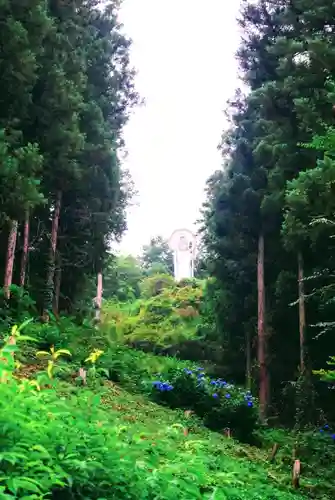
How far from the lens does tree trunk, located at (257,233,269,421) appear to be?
13180mm

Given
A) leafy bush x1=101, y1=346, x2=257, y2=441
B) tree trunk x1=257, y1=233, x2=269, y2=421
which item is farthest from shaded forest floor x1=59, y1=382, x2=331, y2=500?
tree trunk x1=257, y1=233, x2=269, y2=421

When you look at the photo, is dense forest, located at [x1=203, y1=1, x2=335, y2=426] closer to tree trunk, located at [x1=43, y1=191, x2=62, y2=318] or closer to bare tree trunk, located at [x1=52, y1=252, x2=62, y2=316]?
bare tree trunk, located at [x1=52, y1=252, x2=62, y2=316]

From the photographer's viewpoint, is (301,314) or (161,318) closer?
(301,314)

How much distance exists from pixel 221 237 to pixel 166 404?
7.00 meters

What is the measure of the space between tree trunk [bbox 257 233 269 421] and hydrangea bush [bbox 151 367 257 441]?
3.73 metres

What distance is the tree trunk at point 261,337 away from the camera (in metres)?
13.2

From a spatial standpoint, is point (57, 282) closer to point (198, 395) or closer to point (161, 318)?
point (198, 395)

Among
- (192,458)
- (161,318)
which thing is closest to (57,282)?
(161,318)

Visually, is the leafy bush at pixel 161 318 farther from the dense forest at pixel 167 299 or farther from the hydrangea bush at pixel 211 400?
the hydrangea bush at pixel 211 400

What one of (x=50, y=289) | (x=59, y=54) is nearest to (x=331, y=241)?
(x=50, y=289)

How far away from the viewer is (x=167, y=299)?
2069 centimetres

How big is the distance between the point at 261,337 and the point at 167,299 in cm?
757

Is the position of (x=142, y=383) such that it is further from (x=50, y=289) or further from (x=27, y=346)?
(x=50, y=289)

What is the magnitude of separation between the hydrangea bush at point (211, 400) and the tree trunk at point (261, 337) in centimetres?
373
